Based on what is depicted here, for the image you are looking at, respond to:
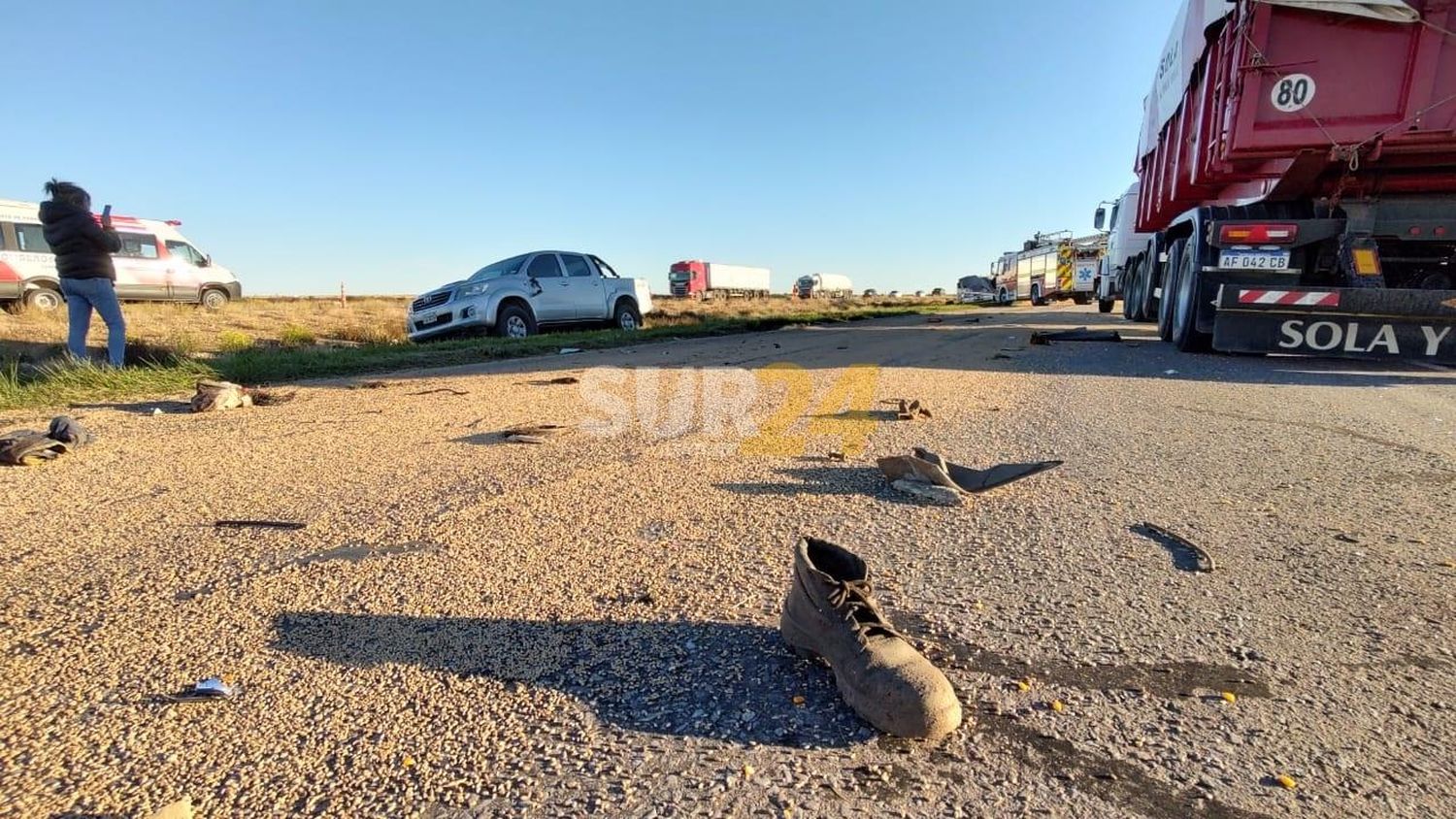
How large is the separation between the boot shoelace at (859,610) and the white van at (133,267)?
1884 centimetres

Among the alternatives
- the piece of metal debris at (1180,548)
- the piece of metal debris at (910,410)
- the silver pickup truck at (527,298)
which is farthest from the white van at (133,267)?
the piece of metal debris at (1180,548)

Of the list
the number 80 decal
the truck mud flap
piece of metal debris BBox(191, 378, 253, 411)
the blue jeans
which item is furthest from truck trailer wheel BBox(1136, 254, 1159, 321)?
the blue jeans

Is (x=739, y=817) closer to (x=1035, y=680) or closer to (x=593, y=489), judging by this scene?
(x=1035, y=680)

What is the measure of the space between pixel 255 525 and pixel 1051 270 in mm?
40092

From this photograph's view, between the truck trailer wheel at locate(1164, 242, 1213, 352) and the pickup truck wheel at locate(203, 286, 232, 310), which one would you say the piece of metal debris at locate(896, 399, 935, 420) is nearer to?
the truck trailer wheel at locate(1164, 242, 1213, 352)

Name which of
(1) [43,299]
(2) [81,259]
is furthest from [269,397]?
(1) [43,299]

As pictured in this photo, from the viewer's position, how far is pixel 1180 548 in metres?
2.49

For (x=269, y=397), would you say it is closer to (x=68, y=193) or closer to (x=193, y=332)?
(x=68, y=193)

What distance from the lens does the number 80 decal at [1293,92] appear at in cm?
673

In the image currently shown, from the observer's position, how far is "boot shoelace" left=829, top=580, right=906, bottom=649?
1.67m

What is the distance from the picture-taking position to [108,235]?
21.7 feet

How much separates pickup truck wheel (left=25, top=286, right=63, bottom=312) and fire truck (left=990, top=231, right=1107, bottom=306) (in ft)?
119

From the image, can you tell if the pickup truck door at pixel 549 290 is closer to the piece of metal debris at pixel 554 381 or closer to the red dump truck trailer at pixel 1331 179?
the piece of metal debris at pixel 554 381

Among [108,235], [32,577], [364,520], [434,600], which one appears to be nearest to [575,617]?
[434,600]
